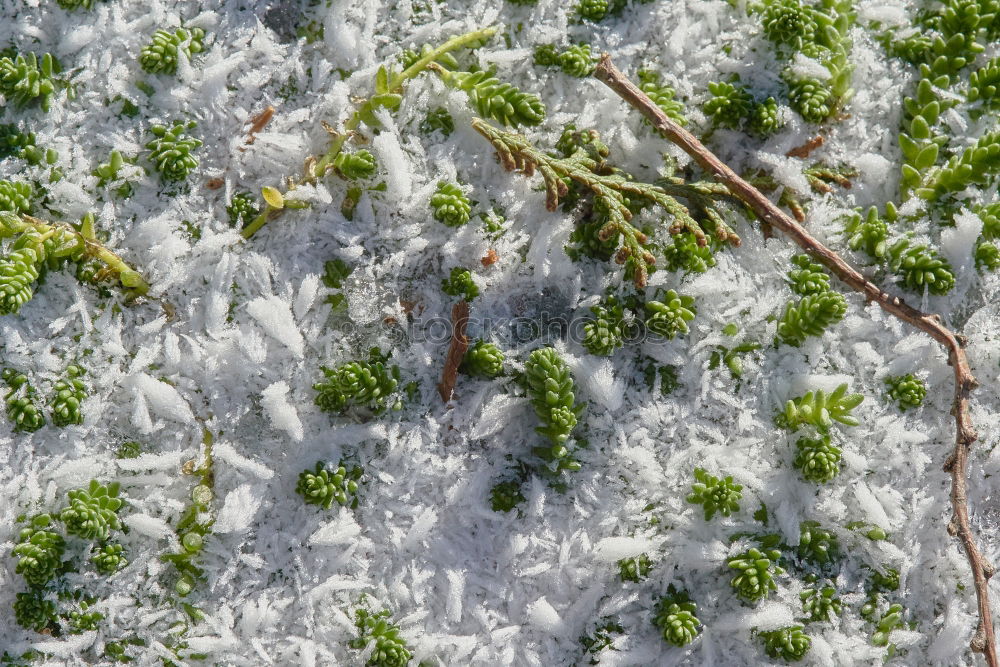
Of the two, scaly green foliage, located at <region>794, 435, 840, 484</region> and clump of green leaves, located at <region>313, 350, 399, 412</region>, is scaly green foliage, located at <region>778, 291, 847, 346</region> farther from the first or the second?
clump of green leaves, located at <region>313, 350, 399, 412</region>

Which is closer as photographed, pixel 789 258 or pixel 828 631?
pixel 828 631

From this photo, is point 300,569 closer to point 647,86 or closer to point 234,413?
point 234,413

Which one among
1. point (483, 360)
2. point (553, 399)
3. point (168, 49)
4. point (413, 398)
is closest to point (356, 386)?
point (413, 398)

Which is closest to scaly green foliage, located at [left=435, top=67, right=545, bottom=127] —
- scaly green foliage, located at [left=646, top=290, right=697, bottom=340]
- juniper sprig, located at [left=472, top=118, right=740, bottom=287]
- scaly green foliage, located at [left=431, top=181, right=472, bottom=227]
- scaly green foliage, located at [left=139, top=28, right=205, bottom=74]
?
juniper sprig, located at [left=472, top=118, right=740, bottom=287]

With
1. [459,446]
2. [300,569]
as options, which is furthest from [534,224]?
[300,569]

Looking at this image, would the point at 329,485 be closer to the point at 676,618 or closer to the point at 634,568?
the point at 634,568

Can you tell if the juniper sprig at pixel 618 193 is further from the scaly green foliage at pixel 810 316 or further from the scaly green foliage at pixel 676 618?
the scaly green foliage at pixel 676 618

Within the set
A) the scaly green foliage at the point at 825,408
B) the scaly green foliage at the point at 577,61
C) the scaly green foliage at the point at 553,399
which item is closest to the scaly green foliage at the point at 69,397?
the scaly green foliage at the point at 553,399
